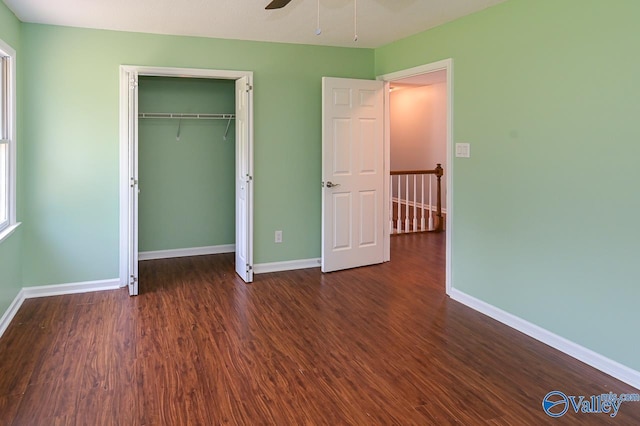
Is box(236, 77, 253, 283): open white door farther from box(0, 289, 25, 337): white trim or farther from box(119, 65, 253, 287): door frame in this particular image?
box(0, 289, 25, 337): white trim

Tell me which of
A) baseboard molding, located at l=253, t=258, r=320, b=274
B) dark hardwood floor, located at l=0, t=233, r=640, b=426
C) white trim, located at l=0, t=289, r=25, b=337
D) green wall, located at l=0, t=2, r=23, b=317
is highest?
green wall, located at l=0, t=2, r=23, b=317

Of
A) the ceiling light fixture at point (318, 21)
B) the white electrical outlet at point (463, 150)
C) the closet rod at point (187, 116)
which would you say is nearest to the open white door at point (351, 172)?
the ceiling light fixture at point (318, 21)

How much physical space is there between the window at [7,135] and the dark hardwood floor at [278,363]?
0.87m

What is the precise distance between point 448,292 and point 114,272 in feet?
10.3

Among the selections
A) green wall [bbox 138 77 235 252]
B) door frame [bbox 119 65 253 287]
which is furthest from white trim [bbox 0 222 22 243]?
green wall [bbox 138 77 235 252]

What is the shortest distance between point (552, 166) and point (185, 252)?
14.2ft

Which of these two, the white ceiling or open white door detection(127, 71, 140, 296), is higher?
the white ceiling

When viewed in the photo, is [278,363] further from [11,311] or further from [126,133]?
[126,133]

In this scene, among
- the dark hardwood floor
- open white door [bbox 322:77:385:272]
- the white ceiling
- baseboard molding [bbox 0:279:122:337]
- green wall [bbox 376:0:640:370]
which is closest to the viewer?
the dark hardwood floor

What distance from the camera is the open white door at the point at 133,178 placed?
4137 millimetres

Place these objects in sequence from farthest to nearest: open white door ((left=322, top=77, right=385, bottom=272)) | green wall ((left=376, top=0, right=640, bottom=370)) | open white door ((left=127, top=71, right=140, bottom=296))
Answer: open white door ((left=322, top=77, right=385, bottom=272))
open white door ((left=127, top=71, right=140, bottom=296))
green wall ((left=376, top=0, right=640, bottom=370))

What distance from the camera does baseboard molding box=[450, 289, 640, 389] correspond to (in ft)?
8.84

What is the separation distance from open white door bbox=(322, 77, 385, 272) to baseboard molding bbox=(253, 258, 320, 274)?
28cm

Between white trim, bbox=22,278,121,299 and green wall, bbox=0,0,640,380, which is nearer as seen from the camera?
green wall, bbox=0,0,640,380
